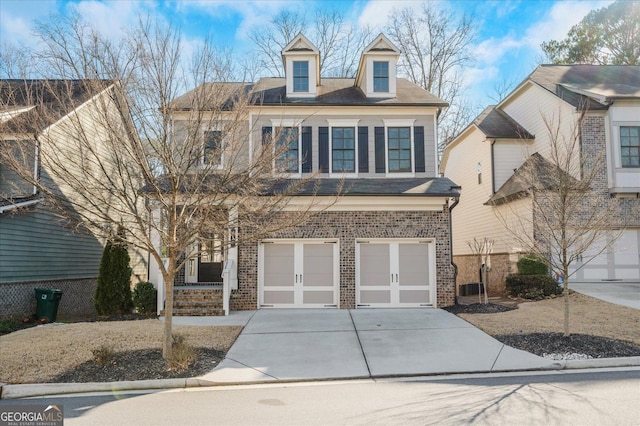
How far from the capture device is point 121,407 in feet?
20.7

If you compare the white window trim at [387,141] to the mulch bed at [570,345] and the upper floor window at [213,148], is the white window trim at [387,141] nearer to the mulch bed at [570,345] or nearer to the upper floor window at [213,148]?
the mulch bed at [570,345]

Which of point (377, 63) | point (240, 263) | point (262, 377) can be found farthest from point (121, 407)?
point (377, 63)

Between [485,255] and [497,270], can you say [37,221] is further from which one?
[497,270]

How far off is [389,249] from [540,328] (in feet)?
16.2

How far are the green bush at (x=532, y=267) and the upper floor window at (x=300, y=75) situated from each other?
30.9ft

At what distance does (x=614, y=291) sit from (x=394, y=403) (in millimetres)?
11784

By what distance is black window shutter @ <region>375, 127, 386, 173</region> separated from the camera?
15016 millimetres

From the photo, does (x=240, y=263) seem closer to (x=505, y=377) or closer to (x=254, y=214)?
Answer: (x=254, y=214)

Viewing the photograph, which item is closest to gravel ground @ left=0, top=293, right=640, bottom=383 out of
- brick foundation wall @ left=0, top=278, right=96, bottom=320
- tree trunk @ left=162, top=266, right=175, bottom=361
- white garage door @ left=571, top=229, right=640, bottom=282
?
tree trunk @ left=162, top=266, right=175, bottom=361

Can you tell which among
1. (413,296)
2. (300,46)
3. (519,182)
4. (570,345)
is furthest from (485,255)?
(300,46)

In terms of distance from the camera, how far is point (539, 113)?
60.8 ft

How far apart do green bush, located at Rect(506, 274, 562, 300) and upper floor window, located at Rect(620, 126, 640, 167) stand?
18.1 feet

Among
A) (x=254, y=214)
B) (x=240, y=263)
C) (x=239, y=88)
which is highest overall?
(x=239, y=88)

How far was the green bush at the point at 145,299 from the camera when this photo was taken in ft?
43.5
